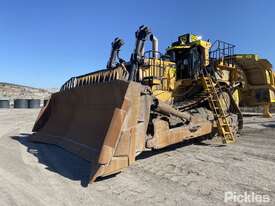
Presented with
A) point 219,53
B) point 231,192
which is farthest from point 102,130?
point 219,53

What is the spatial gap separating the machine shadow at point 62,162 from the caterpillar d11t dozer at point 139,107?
18 cm

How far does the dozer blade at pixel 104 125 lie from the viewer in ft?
14.7

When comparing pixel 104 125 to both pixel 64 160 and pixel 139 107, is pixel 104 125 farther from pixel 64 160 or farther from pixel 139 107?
pixel 64 160

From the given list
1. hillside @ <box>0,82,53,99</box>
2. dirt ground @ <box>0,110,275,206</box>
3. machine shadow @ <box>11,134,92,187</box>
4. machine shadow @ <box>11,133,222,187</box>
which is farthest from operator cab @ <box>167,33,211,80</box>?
hillside @ <box>0,82,53,99</box>

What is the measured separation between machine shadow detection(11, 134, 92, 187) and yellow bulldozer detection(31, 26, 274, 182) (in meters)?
0.17

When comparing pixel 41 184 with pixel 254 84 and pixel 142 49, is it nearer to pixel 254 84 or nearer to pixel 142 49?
pixel 142 49

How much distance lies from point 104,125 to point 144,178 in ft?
3.83

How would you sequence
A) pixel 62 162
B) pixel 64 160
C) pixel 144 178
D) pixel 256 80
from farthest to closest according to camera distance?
pixel 256 80
pixel 64 160
pixel 62 162
pixel 144 178

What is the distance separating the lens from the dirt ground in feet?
12.5

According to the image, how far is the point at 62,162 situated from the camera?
5691 mm

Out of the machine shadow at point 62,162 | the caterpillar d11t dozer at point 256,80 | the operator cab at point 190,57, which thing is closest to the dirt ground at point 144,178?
the machine shadow at point 62,162

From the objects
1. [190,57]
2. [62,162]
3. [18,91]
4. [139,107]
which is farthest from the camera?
[18,91]

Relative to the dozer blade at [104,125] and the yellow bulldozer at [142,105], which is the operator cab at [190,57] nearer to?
the yellow bulldozer at [142,105]

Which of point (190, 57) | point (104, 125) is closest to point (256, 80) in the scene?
point (190, 57)
